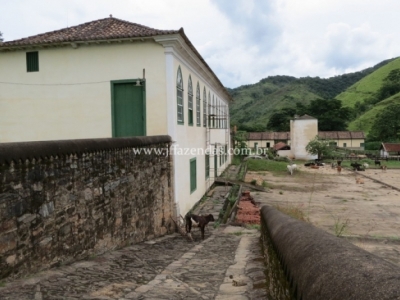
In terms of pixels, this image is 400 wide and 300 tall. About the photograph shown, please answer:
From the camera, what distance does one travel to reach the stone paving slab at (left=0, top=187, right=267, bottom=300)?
→ 4152 millimetres

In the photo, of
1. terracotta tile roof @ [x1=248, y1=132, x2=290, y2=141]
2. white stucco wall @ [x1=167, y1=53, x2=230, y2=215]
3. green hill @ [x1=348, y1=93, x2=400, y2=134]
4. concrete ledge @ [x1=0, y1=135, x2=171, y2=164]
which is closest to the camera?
concrete ledge @ [x1=0, y1=135, x2=171, y2=164]

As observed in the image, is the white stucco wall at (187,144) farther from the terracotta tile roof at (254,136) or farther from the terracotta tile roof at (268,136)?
the terracotta tile roof at (268,136)

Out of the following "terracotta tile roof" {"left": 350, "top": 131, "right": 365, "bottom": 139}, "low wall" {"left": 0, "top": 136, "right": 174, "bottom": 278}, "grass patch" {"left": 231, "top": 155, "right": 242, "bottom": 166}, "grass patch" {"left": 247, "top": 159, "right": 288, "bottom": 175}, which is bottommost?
"grass patch" {"left": 247, "top": 159, "right": 288, "bottom": 175}

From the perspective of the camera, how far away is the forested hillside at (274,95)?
91000 mm

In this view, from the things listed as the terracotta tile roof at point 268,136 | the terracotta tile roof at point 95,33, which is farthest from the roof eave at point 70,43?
the terracotta tile roof at point 268,136

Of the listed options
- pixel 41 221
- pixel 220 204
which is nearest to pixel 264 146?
pixel 220 204

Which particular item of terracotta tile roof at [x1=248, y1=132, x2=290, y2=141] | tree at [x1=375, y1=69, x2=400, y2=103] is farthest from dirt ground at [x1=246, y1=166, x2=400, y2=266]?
tree at [x1=375, y1=69, x2=400, y2=103]

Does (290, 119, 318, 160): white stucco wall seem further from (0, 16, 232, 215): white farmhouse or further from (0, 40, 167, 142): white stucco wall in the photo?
Answer: (0, 40, 167, 142): white stucco wall

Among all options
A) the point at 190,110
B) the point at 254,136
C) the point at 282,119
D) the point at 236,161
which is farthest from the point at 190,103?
the point at 282,119

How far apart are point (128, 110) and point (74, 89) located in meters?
1.92

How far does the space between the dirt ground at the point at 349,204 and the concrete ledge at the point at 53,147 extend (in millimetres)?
4804

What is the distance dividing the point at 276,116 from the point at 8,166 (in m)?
72.8

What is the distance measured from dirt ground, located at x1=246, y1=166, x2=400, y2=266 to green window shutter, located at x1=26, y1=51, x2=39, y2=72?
10.4 m

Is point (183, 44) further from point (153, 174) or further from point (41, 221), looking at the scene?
point (41, 221)
